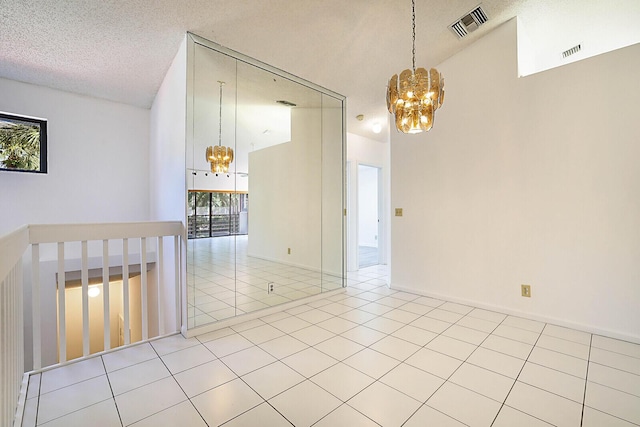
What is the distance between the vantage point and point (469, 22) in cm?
294

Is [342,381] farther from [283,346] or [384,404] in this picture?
[283,346]

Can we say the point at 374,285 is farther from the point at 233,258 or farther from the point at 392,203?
the point at 233,258

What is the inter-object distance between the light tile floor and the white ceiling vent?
3.08m

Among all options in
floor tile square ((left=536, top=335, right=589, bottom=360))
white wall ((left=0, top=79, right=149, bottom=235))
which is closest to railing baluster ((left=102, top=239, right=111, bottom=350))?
white wall ((left=0, top=79, right=149, bottom=235))

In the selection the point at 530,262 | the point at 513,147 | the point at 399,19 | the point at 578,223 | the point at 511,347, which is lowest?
the point at 511,347

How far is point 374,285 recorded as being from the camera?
4398mm

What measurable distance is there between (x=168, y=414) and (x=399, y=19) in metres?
3.61

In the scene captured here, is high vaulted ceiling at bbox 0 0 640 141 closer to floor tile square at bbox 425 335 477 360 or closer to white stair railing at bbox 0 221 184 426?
white stair railing at bbox 0 221 184 426

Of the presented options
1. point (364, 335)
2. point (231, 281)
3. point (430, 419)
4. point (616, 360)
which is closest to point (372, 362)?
point (364, 335)

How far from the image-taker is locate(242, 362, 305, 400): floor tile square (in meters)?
1.83

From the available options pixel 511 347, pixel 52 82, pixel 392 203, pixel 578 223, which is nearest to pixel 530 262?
pixel 578 223

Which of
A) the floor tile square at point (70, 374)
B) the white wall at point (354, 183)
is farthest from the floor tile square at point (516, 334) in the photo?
the floor tile square at point (70, 374)

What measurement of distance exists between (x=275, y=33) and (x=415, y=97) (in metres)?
1.53

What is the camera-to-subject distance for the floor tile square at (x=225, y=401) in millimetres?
1605
